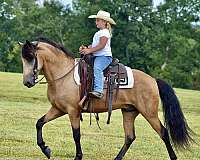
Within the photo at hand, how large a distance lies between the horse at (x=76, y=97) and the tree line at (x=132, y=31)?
55295 millimetres

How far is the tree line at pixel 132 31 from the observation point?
222 feet

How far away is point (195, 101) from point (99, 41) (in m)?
27.2

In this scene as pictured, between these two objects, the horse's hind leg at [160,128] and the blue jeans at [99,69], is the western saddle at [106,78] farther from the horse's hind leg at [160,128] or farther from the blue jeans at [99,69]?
the horse's hind leg at [160,128]

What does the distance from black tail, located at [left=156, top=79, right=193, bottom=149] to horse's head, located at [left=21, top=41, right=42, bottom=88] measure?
8.51ft

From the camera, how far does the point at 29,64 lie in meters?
9.06

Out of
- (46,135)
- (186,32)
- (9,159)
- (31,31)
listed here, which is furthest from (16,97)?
(186,32)

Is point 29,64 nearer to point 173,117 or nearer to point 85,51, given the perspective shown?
point 85,51

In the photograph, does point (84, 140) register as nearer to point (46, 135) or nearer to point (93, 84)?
point (46, 135)

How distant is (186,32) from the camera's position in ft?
239

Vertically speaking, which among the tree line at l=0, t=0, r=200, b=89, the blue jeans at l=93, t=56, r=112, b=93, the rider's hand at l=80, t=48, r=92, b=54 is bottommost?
the tree line at l=0, t=0, r=200, b=89

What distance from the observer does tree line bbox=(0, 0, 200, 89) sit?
6757 centimetres

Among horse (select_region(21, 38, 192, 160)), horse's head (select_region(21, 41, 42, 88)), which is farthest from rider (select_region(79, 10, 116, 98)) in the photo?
horse's head (select_region(21, 41, 42, 88))

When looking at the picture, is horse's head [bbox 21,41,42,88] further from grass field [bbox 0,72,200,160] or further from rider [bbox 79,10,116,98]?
grass field [bbox 0,72,200,160]

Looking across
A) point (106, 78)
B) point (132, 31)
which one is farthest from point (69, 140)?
point (132, 31)
